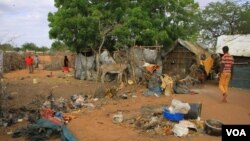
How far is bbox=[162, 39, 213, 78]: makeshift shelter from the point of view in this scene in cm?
1923

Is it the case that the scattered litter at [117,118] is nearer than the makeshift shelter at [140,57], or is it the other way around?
the scattered litter at [117,118]

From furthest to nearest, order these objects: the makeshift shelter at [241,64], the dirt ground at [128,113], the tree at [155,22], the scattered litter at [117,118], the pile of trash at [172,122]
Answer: the tree at [155,22] < the makeshift shelter at [241,64] < the scattered litter at [117,118] < the pile of trash at [172,122] < the dirt ground at [128,113]

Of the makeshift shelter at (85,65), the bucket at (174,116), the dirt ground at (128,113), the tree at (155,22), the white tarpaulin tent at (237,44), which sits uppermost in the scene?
the tree at (155,22)

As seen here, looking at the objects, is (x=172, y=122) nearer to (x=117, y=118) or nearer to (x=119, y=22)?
(x=117, y=118)

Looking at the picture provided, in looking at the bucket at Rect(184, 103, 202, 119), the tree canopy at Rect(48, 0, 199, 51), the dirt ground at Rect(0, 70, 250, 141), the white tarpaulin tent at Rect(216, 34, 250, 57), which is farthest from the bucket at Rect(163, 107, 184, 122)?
the tree canopy at Rect(48, 0, 199, 51)

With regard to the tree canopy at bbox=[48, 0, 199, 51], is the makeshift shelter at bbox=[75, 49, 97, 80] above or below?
below

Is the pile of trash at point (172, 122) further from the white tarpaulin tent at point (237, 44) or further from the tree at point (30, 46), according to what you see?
the tree at point (30, 46)

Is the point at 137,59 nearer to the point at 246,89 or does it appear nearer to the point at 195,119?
the point at 246,89

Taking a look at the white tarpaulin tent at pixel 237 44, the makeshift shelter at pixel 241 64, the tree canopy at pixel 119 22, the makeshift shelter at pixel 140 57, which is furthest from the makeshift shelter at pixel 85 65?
the makeshift shelter at pixel 241 64

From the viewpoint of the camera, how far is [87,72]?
23.3 metres

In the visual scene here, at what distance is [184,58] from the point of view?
2005cm

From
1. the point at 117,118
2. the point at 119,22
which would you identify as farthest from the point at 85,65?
the point at 117,118

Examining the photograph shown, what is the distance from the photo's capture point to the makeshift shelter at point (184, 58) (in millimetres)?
19234

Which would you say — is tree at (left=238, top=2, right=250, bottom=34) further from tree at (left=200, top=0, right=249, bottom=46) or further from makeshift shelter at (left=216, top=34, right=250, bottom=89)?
makeshift shelter at (left=216, top=34, right=250, bottom=89)
